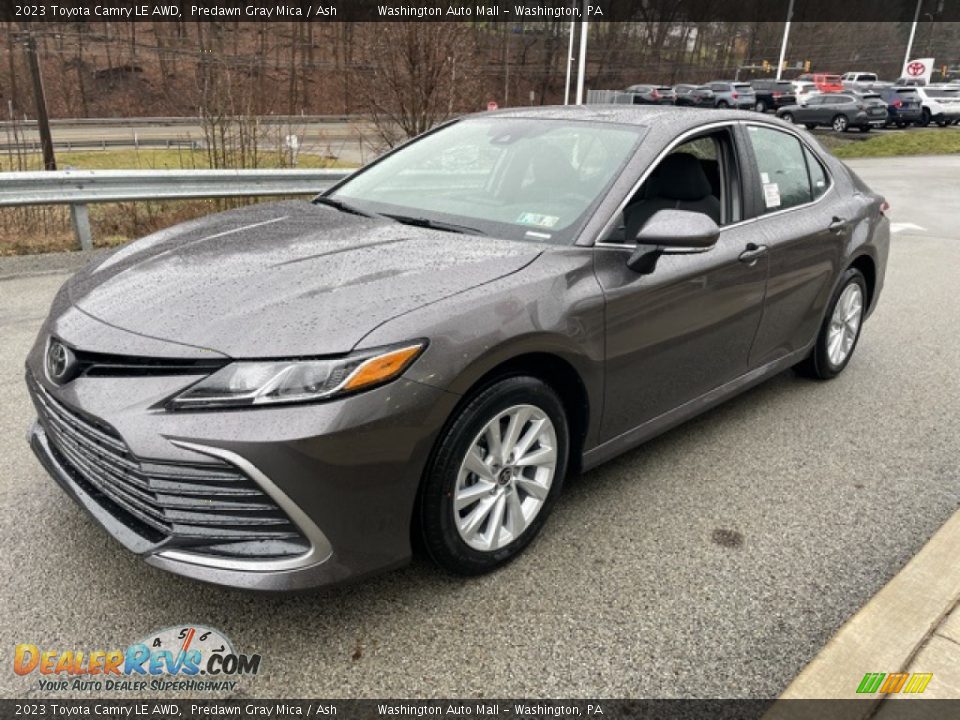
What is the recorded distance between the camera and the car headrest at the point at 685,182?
3.62m

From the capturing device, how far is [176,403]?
212 cm

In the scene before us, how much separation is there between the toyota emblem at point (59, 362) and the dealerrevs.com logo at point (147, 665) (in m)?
0.84

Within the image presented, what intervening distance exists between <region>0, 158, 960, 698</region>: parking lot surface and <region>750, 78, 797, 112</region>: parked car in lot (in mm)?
39832

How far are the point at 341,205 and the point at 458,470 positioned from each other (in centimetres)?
171

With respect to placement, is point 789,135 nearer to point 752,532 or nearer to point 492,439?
point 752,532

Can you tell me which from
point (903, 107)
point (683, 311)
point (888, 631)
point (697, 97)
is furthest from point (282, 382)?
point (697, 97)

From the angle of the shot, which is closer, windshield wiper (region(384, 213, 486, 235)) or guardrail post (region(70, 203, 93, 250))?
windshield wiper (region(384, 213, 486, 235))

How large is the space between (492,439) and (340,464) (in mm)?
629

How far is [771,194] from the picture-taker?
12.6ft

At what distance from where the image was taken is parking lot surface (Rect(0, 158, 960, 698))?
2.29 meters

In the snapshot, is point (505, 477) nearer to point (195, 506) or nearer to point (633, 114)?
point (195, 506)

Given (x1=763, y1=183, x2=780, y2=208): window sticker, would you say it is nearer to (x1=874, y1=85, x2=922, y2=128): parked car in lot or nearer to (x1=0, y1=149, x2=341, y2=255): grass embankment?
(x1=0, y1=149, x2=341, y2=255): grass embankment

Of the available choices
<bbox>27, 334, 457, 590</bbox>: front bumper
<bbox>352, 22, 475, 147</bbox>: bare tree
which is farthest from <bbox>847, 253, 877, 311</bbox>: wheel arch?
<bbox>352, 22, 475, 147</bbox>: bare tree

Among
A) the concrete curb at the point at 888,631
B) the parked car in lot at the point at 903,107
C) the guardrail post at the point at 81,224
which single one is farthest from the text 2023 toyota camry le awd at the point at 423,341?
the parked car in lot at the point at 903,107
